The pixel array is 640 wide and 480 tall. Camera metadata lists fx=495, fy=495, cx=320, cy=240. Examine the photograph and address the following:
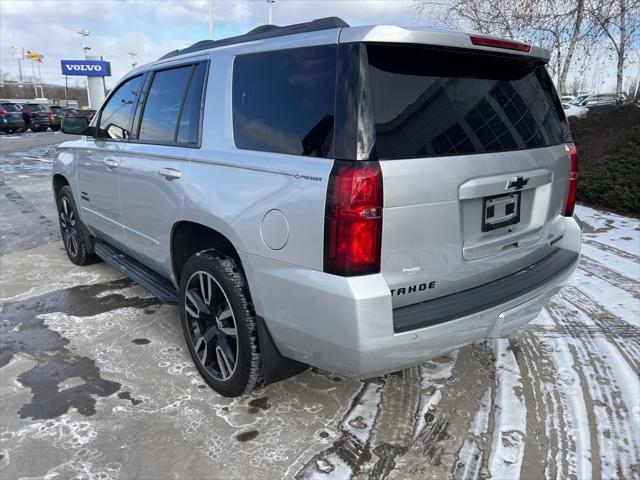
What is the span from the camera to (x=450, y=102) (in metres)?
2.28

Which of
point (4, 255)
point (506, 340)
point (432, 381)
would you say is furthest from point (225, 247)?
point (4, 255)

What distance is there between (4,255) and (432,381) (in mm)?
5016

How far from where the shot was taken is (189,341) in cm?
315

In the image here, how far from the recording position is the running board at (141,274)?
11.2 feet

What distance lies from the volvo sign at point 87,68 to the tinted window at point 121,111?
1607 inches

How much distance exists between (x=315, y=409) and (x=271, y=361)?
49 centimetres

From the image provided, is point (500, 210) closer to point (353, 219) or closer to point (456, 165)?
point (456, 165)

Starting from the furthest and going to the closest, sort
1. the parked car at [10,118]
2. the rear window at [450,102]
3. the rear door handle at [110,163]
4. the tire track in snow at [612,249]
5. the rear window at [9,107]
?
the rear window at [9,107] < the parked car at [10,118] < the tire track in snow at [612,249] < the rear door handle at [110,163] < the rear window at [450,102]

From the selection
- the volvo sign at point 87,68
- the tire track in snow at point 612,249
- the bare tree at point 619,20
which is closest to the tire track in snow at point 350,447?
the tire track in snow at point 612,249

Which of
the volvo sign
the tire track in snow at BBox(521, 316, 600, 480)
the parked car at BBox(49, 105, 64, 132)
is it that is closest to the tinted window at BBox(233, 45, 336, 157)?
the tire track in snow at BBox(521, 316, 600, 480)

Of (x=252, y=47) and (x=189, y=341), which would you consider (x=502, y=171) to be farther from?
(x=189, y=341)

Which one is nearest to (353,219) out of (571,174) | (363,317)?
(363,317)

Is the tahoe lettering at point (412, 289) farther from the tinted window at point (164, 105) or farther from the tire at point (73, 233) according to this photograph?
the tire at point (73, 233)

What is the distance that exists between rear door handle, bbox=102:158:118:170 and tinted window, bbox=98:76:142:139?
0.20m
